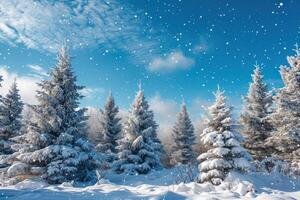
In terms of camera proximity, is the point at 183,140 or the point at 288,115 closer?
the point at 288,115

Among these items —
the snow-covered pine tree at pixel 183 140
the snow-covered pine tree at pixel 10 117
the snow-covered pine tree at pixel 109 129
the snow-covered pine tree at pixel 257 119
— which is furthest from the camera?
the snow-covered pine tree at pixel 183 140

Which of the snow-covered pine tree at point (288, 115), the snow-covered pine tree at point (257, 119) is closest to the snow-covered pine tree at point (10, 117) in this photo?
the snow-covered pine tree at point (257, 119)

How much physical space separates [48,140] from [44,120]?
1.35 metres

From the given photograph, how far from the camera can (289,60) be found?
23.3m

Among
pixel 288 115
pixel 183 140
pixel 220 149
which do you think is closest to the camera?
pixel 220 149

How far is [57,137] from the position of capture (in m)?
19.6

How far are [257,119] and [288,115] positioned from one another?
436cm

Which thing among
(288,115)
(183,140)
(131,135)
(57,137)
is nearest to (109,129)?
(131,135)

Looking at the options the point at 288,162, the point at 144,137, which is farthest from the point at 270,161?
→ the point at 144,137

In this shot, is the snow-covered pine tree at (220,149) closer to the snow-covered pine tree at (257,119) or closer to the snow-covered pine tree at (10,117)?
the snow-covered pine tree at (257,119)

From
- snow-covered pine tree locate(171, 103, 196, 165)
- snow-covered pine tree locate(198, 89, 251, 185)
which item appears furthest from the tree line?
snow-covered pine tree locate(171, 103, 196, 165)

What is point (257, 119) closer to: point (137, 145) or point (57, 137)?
point (137, 145)

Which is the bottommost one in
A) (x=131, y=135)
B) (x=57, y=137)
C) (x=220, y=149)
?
(x=220, y=149)

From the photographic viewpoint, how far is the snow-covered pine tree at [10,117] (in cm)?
2817
